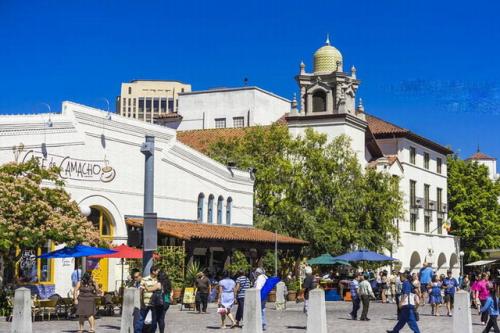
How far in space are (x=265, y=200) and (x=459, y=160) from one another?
36586mm

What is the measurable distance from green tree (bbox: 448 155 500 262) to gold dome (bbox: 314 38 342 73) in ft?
67.5

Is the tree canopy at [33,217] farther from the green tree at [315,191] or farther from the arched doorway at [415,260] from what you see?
the arched doorway at [415,260]

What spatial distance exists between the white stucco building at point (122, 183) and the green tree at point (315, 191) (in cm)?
439

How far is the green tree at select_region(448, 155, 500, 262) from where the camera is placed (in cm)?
7712

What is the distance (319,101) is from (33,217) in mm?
38860

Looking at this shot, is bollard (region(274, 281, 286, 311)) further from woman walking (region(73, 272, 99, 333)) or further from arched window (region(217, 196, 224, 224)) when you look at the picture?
woman walking (region(73, 272, 99, 333))

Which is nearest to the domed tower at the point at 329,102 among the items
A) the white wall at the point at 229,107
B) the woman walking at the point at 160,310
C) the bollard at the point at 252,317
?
the white wall at the point at 229,107

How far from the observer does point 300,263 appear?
163 ft

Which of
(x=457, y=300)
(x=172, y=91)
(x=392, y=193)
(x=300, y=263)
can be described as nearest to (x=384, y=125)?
(x=392, y=193)

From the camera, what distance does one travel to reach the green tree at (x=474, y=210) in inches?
3036

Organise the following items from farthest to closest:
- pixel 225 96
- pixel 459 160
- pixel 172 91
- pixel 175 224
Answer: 1. pixel 172 91
2. pixel 459 160
3. pixel 225 96
4. pixel 175 224

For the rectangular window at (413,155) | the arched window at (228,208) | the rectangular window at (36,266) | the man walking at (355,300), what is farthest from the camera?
the rectangular window at (413,155)

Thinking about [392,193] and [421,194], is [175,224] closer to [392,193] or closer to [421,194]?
[392,193]

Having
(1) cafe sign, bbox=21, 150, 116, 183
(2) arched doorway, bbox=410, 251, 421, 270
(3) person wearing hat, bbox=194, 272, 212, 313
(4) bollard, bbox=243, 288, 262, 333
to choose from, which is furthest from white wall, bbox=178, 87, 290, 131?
(4) bollard, bbox=243, 288, 262, 333
